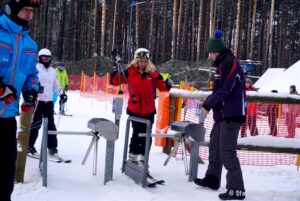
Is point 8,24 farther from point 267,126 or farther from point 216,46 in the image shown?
point 267,126

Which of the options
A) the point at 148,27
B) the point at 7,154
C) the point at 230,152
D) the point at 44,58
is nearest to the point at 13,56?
the point at 7,154

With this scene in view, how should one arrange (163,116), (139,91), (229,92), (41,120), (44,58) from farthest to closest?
(163,116)
(44,58)
(41,120)
(139,91)
(229,92)

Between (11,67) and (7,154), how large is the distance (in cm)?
74

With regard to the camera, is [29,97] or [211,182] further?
[211,182]

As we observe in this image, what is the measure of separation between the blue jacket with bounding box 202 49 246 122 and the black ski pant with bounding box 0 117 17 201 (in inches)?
91.4

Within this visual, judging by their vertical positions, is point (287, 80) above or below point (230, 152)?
above

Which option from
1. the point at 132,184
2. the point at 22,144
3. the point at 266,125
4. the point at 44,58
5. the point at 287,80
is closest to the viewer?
the point at 22,144

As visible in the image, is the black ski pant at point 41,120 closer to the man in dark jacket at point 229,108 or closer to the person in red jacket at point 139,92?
the person in red jacket at point 139,92

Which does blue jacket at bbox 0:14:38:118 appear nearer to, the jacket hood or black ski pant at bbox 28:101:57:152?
the jacket hood

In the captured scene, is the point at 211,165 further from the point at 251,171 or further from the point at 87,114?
the point at 87,114

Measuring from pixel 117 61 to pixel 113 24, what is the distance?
33.8 metres

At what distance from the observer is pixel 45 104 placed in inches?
275

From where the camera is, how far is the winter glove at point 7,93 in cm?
345

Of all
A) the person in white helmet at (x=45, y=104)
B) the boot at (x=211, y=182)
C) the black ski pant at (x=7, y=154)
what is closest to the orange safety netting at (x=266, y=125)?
the boot at (x=211, y=182)
